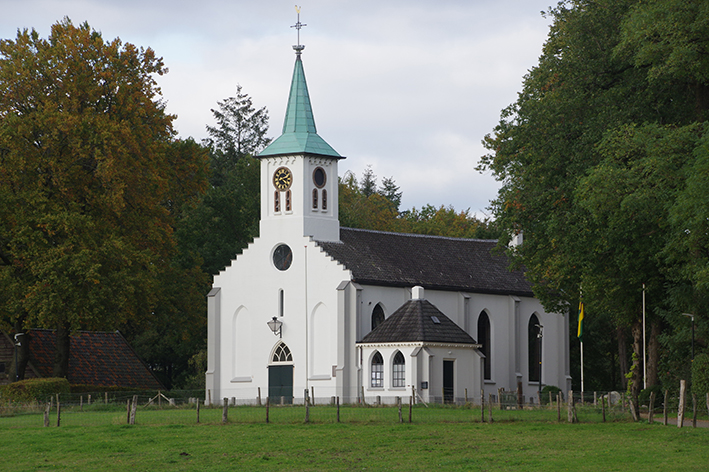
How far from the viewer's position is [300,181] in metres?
57.6

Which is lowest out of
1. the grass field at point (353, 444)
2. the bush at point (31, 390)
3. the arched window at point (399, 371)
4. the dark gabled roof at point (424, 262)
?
the grass field at point (353, 444)

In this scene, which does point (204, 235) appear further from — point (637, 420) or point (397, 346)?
point (637, 420)

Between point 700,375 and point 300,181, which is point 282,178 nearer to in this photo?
point 300,181

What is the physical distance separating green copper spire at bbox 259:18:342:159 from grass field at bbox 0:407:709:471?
2015cm

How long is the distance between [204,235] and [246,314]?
17395 millimetres

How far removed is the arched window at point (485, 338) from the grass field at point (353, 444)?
19.5 meters

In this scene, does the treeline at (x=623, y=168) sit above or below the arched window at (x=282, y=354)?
above

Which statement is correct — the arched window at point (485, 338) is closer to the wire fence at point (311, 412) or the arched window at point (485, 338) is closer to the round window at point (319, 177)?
the wire fence at point (311, 412)

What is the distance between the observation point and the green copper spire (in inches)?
2286

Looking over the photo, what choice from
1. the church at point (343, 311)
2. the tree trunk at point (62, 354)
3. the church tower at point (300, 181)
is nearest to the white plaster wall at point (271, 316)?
the church at point (343, 311)

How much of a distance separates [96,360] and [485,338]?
20.3 m

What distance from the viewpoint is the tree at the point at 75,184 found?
51094mm

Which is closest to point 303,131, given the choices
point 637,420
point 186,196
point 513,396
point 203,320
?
point 186,196

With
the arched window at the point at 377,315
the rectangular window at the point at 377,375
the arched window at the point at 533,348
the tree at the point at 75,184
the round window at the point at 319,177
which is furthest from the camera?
the arched window at the point at 533,348
